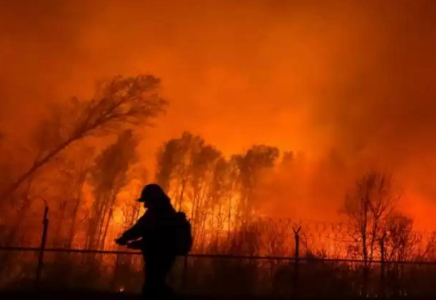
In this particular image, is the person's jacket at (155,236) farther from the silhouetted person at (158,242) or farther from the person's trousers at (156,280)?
the person's trousers at (156,280)

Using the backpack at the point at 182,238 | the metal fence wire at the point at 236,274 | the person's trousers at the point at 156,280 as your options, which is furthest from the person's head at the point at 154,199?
the metal fence wire at the point at 236,274

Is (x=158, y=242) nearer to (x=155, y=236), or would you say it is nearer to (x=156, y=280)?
(x=155, y=236)

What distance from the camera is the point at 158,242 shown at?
772cm

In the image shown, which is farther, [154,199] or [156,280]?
[154,199]

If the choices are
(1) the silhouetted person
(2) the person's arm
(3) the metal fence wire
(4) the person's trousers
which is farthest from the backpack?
(3) the metal fence wire

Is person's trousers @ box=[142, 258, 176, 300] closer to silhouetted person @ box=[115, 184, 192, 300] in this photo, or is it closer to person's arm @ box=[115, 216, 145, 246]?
silhouetted person @ box=[115, 184, 192, 300]

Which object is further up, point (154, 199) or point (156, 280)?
point (154, 199)

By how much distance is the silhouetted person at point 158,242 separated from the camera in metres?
7.74

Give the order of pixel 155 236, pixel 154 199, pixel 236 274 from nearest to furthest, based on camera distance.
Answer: pixel 155 236 < pixel 154 199 < pixel 236 274

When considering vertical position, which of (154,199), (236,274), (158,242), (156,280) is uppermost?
(154,199)

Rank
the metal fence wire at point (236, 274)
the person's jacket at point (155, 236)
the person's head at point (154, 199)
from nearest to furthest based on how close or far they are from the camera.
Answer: the person's jacket at point (155, 236) < the person's head at point (154, 199) < the metal fence wire at point (236, 274)

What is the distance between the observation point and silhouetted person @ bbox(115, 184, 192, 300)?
7742mm

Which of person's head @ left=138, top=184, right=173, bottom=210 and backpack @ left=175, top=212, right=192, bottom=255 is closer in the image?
backpack @ left=175, top=212, right=192, bottom=255

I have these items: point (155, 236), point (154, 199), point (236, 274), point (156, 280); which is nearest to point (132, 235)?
point (155, 236)
